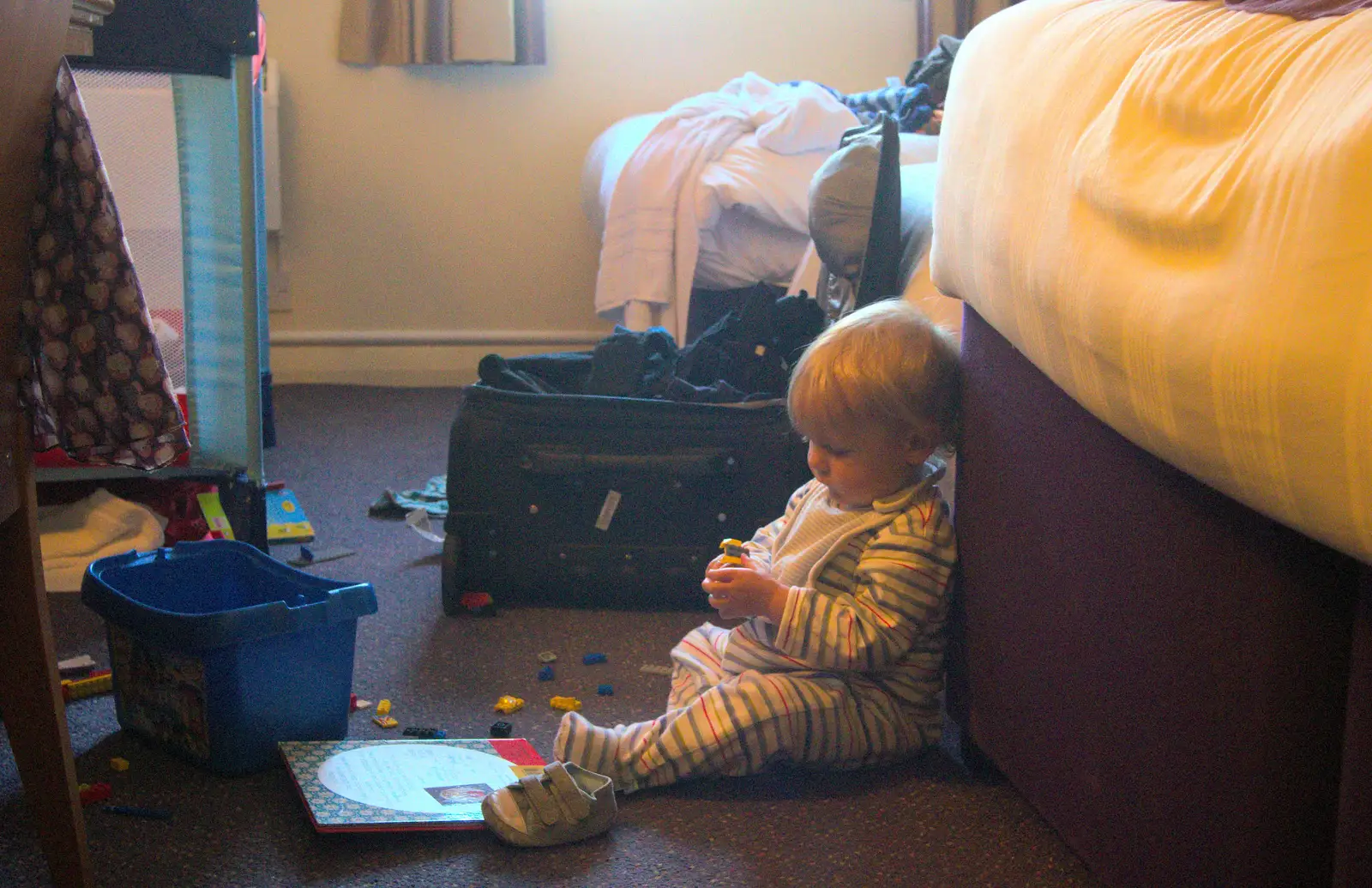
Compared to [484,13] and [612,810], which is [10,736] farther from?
[484,13]

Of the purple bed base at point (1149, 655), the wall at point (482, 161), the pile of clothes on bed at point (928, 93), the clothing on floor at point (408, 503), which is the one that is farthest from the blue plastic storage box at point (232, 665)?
the wall at point (482, 161)

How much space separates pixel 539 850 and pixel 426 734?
0.25 metres

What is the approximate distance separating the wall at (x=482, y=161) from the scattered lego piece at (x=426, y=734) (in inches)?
91.5

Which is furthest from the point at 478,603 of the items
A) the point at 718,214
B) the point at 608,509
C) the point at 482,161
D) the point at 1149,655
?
the point at 482,161

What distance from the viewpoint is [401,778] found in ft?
3.75

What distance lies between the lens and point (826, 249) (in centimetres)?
168

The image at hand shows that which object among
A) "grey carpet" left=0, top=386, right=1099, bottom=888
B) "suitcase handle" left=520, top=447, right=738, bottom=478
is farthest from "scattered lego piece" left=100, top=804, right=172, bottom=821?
"suitcase handle" left=520, top=447, right=738, bottom=478

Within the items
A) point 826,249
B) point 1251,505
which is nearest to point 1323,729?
point 1251,505

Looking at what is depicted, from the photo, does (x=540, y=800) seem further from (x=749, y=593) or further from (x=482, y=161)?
(x=482, y=161)

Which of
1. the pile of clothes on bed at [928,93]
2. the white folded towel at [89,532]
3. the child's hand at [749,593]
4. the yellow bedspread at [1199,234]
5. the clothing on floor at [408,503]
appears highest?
the pile of clothes on bed at [928,93]

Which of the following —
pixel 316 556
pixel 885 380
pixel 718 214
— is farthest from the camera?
pixel 718 214

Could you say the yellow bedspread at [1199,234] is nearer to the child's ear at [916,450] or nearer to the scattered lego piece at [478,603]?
the child's ear at [916,450]

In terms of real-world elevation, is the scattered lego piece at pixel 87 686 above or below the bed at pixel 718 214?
below

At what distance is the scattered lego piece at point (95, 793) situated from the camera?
3.65 feet
